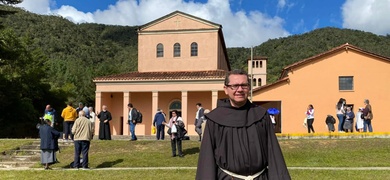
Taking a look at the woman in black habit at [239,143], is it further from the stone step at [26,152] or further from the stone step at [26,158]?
the stone step at [26,152]

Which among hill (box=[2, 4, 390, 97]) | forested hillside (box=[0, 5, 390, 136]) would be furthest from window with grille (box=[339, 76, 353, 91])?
hill (box=[2, 4, 390, 97])

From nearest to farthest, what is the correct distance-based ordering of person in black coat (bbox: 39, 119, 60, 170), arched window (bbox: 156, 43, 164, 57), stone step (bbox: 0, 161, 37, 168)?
person in black coat (bbox: 39, 119, 60, 170)
stone step (bbox: 0, 161, 37, 168)
arched window (bbox: 156, 43, 164, 57)

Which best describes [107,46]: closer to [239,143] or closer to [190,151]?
[190,151]

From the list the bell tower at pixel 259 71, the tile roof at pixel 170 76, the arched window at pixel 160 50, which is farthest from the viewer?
the bell tower at pixel 259 71

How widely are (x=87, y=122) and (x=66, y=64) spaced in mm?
65310

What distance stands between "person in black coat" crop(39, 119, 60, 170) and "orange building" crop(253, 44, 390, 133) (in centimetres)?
1980

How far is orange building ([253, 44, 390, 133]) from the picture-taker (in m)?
29.4

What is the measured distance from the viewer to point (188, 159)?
47.2ft

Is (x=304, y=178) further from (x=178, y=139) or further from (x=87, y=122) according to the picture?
(x=87, y=122)

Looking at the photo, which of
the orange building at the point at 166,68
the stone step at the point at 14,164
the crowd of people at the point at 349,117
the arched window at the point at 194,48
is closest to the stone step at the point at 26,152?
the stone step at the point at 14,164

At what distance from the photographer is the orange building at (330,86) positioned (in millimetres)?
29406

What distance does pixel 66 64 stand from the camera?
74.9 m

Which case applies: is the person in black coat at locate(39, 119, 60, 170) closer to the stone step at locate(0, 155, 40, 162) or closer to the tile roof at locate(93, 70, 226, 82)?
the stone step at locate(0, 155, 40, 162)

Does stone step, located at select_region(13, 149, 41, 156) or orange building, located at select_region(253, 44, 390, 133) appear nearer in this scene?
stone step, located at select_region(13, 149, 41, 156)
